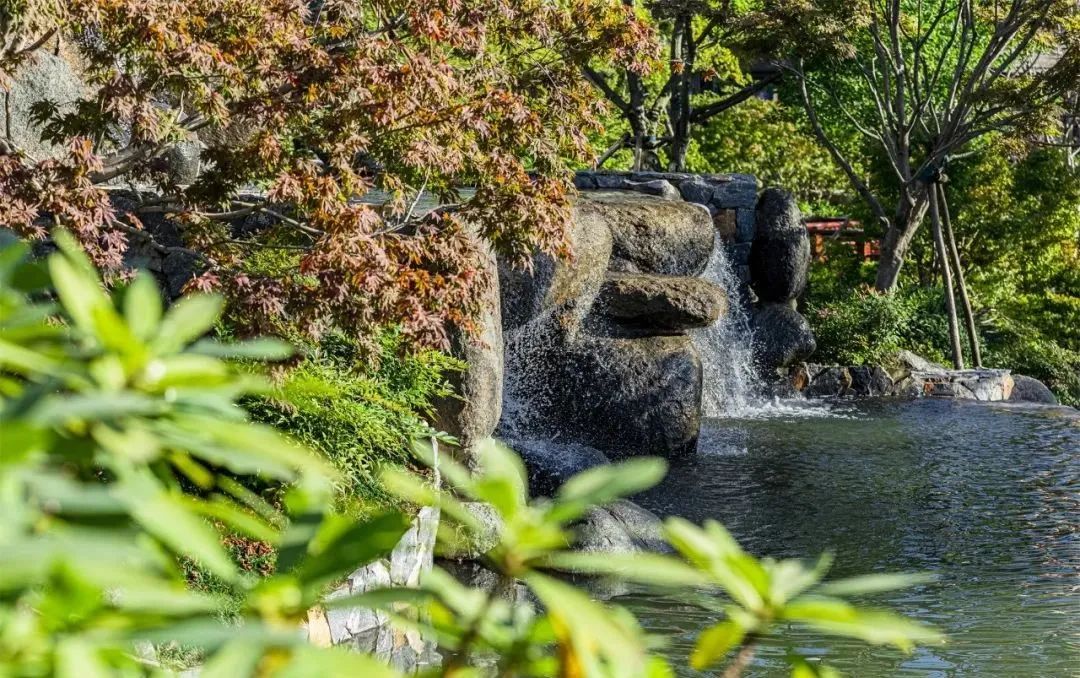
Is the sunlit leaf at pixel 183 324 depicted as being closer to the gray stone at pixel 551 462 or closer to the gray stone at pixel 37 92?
the gray stone at pixel 551 462

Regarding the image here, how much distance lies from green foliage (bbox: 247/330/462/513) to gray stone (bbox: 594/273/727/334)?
5.03 m

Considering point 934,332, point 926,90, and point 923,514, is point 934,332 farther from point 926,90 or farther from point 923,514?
point 923,514

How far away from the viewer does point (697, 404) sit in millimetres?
11719

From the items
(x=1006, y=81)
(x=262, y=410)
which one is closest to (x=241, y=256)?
(x=262, y=410)

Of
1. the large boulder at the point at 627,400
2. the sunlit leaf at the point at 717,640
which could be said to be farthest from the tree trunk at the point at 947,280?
the sunlit leaf at the point at 717,640

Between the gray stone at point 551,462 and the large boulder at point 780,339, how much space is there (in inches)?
293

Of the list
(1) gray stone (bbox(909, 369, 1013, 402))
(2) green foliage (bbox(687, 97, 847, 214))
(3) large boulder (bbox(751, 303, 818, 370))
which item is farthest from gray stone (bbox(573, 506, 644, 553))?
(2) green foliage (bbox(687, 97, 847, 214))

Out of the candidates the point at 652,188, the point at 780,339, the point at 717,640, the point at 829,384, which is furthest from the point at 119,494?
the point at 829,384

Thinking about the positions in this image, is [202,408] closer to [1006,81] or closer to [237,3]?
[237,3]

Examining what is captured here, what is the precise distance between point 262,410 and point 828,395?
449 inches

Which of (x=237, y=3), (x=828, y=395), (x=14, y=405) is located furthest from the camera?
(x=828, y=395)

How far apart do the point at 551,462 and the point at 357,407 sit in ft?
9.25

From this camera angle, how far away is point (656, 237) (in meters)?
14.2

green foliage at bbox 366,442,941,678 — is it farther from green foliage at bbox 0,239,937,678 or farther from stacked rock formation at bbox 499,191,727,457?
stacked rock formation at bbox 499,191,727,457
